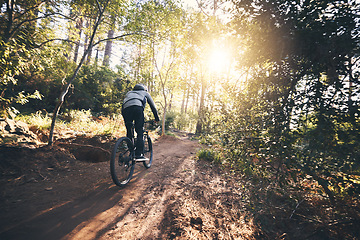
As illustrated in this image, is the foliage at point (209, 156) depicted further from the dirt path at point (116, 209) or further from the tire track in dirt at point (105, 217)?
the tire track in dirt at point (105, 217)

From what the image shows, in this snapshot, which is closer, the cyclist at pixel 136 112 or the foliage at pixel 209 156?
the cyclist at pixel 136 112

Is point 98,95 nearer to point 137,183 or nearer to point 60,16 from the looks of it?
point 60,16

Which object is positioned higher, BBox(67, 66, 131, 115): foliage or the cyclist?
BBox(67, 66, 131, 115): foliage

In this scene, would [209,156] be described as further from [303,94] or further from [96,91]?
[96,91]

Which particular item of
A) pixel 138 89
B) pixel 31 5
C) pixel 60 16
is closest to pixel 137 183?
pixel 138 89

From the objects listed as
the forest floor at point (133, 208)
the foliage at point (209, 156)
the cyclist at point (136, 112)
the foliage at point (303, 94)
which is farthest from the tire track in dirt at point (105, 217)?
the foliage at point (209, 156)

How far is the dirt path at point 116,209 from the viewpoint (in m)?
1.88

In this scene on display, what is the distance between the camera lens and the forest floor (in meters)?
1.91

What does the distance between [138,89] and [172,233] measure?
3.15 meters

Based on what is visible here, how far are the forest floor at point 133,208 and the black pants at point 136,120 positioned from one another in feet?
2.55

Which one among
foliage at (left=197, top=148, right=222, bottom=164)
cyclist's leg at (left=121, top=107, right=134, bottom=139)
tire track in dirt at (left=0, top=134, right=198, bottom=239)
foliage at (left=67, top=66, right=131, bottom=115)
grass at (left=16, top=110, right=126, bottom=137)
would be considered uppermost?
foliage at (left=67, top=66, right=131, bottom=115)

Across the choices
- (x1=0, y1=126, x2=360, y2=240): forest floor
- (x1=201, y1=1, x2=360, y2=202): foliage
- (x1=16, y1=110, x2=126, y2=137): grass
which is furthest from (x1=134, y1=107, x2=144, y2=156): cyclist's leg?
(x1=16, y1=110, x2=126, y2=137): grass

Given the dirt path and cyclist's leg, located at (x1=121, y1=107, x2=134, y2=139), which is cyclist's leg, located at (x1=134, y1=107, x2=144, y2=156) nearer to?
cyclist's leg, located at (x1=121, y1=107, x2=134, y2=139)

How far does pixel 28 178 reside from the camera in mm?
2977
